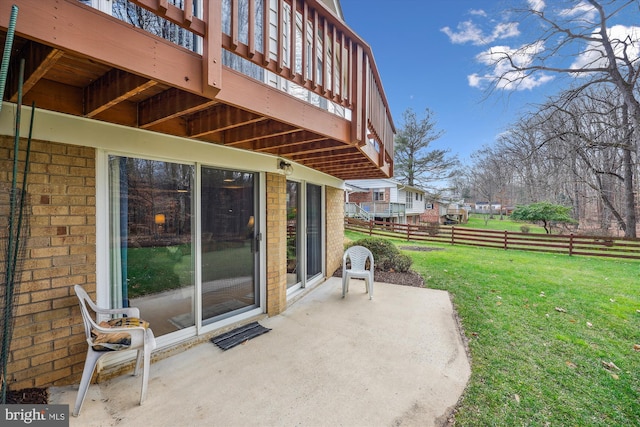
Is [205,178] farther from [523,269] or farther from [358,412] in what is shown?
[523,269]

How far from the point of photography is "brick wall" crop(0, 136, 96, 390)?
2006mm

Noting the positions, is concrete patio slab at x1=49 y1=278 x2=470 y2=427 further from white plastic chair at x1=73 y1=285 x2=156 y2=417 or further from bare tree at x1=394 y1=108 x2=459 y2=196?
bare tree at x1=394 y1=108 x2=459 y2=196

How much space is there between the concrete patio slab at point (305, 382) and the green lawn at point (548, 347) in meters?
0.27

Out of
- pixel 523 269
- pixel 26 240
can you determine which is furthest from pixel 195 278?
pixel 523 269

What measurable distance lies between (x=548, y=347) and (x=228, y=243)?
13.7 feet

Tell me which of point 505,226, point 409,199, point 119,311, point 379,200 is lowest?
point 505,226

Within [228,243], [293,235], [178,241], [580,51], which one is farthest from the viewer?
[580,51]

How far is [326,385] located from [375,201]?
20.5 metres

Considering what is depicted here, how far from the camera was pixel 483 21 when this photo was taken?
5.73 m

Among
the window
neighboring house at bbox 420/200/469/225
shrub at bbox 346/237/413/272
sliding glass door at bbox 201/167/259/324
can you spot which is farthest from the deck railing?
neighboring house at bbox 420/200/469/225

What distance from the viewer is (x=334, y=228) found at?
657 cm

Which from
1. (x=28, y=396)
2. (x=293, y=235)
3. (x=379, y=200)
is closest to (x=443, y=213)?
(x=379, y=200)

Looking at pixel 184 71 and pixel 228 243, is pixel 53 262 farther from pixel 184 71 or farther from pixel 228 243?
pixel 184 71

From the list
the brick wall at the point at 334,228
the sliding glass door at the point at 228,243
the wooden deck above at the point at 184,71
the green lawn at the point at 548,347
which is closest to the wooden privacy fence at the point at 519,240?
the green lawn at the point at 548,347
